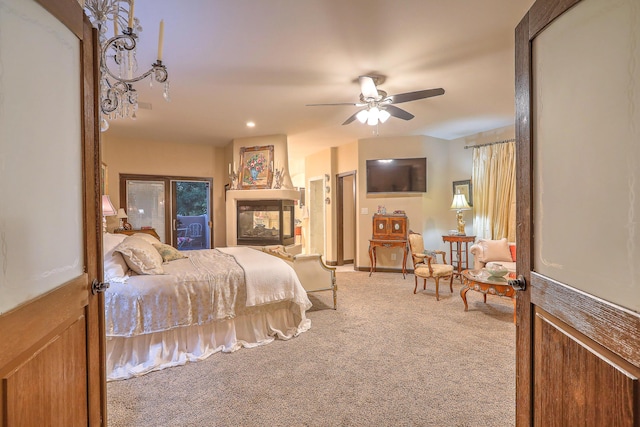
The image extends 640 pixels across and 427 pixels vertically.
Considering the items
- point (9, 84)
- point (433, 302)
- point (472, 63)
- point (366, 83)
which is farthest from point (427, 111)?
point (9, 84)

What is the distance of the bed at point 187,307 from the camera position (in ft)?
7.65

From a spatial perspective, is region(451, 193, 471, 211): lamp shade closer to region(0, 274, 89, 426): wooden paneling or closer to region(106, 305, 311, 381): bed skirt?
region(106, 305, 311, 381): bed skirt

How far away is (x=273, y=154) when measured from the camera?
5617mm

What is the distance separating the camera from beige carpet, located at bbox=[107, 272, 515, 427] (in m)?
1.83

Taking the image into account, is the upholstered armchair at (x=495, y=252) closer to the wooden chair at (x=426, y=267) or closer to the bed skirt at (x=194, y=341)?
the wooden chair at (x=426, y=267)

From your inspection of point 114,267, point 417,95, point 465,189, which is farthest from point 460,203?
point 114,267

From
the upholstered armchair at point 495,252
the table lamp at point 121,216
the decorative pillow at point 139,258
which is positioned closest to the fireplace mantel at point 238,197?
the table lamp at point 121,216

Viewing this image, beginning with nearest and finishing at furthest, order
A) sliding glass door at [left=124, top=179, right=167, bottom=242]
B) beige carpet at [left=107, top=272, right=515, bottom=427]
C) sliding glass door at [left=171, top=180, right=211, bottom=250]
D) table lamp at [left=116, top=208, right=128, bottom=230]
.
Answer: beige carpet at [left=107, top=272, right=515, bottom=427] → table lamp at [left=116, top=208, right=128, bottom=230] → sliding glass door at [left=124, top=179, right=167, bottom=242] → sliding glass door at [left=171, top=180, right=211, bottom=250]

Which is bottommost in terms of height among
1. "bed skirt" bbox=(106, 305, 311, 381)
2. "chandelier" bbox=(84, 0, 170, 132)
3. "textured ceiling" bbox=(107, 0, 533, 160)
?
"bed skirt" bbox=(106, 305, 311, 381)

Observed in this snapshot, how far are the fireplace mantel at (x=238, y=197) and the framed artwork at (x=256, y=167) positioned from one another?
123 mm

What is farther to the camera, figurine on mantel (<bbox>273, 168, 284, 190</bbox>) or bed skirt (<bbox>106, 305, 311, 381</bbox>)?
figurine on mantel (<bbox>273, 168, 284, 190</bbox>)

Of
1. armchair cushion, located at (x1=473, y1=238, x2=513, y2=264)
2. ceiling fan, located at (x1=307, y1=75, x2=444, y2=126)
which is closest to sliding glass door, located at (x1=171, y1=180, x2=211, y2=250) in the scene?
ceiling fan, located at (x1=307, y1=75, x2=444, y2=126)

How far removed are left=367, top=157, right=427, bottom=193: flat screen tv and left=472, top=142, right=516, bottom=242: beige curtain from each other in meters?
0.93

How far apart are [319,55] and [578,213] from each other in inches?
90.9
